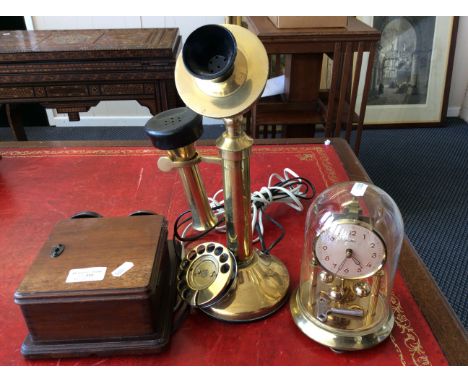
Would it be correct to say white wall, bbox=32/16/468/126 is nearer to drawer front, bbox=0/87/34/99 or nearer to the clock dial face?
drawer front, bbox=0/87/34/99

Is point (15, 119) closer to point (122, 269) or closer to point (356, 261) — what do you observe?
point (122, 269)

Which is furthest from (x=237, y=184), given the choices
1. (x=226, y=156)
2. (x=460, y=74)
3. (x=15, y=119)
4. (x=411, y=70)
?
(x=460, y=74)

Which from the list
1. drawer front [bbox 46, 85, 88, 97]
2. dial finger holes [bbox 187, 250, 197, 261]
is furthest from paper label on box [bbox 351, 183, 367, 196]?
drawer front [bbox 46, 85, 88, 97]

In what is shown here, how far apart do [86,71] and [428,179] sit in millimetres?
1685

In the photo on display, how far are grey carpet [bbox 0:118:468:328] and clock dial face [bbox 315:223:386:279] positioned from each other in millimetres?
1010

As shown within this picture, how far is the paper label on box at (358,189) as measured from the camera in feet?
1.85

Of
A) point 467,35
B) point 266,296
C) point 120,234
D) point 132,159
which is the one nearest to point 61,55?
point 132,159

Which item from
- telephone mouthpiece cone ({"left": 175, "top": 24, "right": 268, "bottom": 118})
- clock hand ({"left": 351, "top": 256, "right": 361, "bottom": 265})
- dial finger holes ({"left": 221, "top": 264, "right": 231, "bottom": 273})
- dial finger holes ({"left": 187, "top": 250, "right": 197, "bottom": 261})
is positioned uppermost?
telephone mouthpiece cone ({"left": 175, "top": 24, "right": 268, "bottom": 118})

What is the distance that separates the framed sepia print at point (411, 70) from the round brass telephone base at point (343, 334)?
2215mm

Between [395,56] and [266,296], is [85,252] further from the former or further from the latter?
[395,56]

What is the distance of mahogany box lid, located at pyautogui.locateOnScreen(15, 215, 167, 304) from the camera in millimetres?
486

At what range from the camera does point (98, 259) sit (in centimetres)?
52

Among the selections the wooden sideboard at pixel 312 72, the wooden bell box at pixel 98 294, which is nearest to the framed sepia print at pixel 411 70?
the wooden sideboard at pixel 312 72

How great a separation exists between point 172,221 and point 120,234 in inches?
9.3
